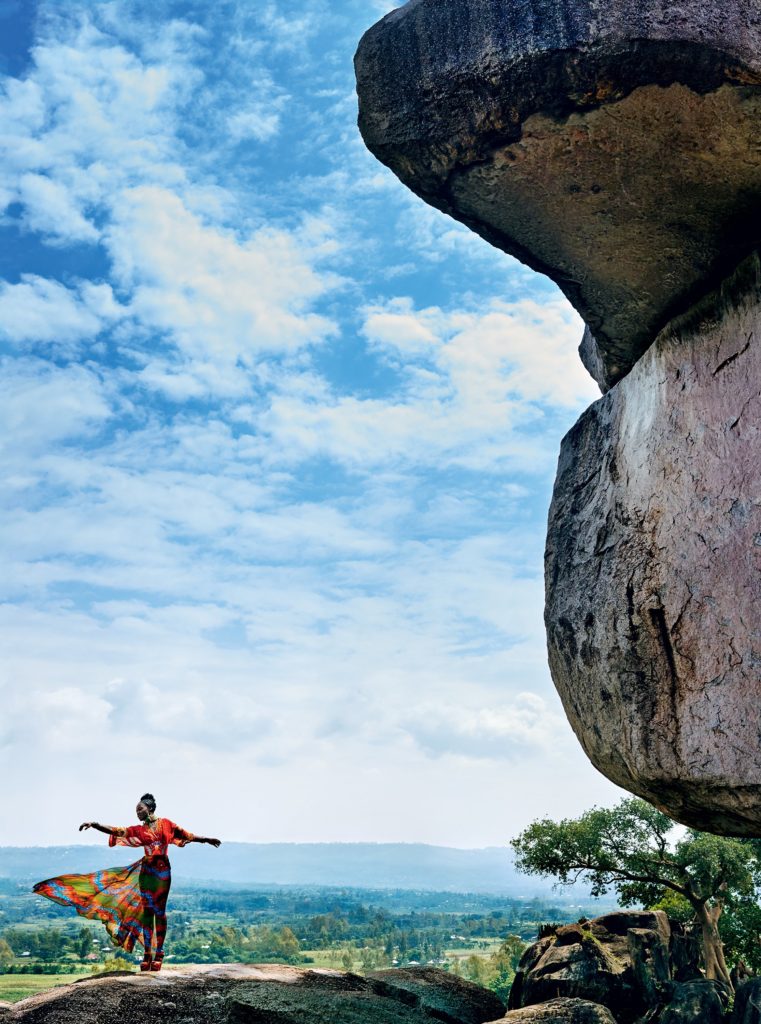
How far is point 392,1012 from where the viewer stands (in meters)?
9.69

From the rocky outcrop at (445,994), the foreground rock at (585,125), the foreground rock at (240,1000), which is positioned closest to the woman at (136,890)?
the foreground rock at (240,1000)

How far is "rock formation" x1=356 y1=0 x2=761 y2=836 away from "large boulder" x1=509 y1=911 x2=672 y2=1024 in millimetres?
9724

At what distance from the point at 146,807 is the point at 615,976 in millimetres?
11321

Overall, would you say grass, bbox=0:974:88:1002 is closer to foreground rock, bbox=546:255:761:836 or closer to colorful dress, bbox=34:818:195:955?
colorful dress, bbox=34:818:195:955

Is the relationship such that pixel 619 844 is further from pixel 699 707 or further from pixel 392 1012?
pixel 699 707

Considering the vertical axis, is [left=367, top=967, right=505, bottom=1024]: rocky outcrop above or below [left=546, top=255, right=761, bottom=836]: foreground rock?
below

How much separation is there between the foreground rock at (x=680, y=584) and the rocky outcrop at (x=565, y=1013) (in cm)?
516

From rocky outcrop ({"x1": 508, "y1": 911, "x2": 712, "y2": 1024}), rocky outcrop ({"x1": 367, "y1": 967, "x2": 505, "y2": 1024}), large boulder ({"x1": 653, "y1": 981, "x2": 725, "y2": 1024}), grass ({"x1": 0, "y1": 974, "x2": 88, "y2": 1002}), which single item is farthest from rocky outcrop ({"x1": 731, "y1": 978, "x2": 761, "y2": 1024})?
grass ({"x1": 0, "y1": 974, "x2": 88, "y2": 1002})

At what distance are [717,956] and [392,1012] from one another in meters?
18.5

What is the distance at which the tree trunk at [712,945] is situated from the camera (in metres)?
23.2

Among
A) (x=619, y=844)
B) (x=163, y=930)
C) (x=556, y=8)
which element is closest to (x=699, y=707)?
(x=556, y=8)

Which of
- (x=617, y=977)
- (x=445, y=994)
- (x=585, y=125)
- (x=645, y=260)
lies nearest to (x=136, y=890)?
(x=445, y=994)

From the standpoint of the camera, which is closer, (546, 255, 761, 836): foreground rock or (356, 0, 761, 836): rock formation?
(356, 0, 761, 836): rock formation

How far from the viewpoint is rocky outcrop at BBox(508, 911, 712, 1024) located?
15.9m
